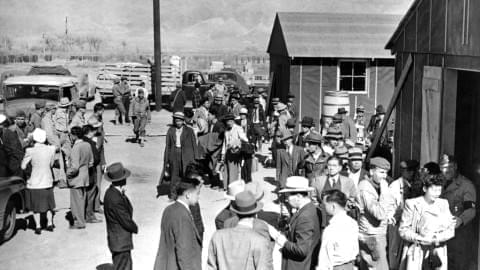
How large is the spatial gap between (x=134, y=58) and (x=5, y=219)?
56.6m

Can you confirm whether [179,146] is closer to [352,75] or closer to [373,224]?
[373,224]

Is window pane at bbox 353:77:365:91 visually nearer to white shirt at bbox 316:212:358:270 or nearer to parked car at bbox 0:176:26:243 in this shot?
parked car at bbox 0:176:26:243

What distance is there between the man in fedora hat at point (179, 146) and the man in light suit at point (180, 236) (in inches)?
253

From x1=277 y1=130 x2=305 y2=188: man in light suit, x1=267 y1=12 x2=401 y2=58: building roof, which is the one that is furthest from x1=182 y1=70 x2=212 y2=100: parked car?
x1=277 y1=130 x2=305 y2=188: man in light suit

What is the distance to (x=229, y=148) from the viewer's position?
47.8 feet

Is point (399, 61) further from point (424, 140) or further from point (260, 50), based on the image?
point (260, 50)

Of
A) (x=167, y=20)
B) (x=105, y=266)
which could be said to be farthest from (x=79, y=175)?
(x=167, y=20)

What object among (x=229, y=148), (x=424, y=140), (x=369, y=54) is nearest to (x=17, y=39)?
(x=369, y=54)

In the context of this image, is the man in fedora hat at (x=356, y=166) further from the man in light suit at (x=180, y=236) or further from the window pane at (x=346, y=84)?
the window pane at (x=346, y=84)

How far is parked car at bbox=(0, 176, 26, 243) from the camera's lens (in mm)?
11094

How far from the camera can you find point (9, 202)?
37.3ft

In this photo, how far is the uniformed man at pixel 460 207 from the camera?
8.59m

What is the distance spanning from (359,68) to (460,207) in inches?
660

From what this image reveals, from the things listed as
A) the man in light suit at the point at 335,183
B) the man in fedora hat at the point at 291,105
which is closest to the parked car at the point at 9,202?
the man in light suit at the point at 335,183
